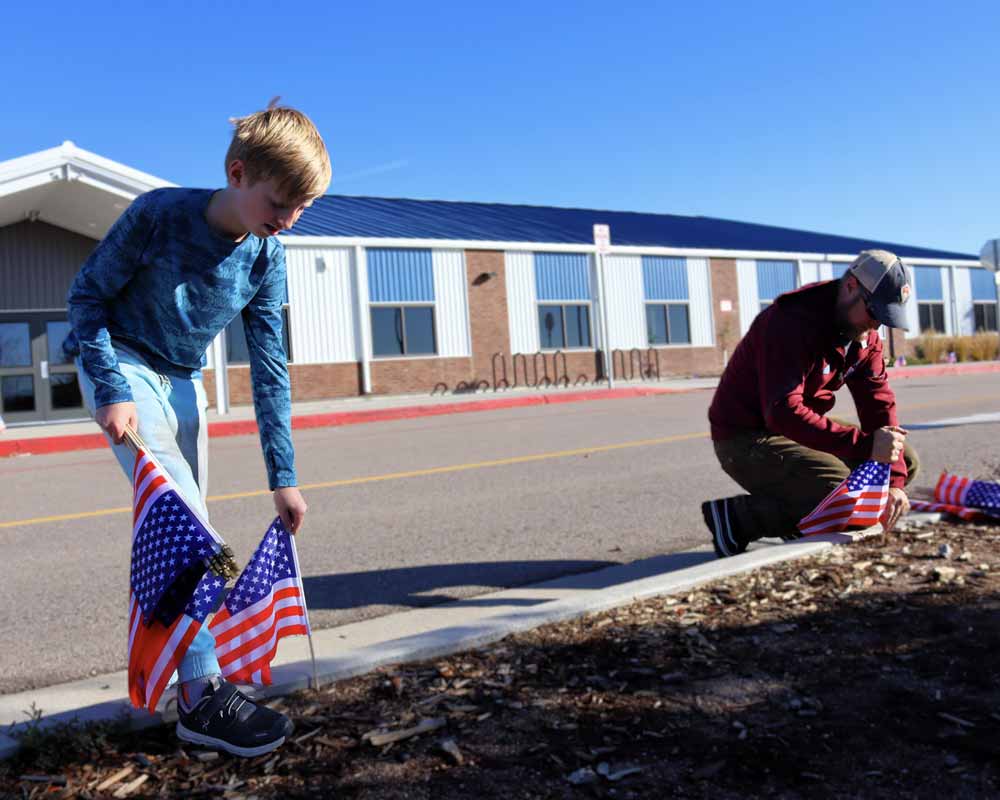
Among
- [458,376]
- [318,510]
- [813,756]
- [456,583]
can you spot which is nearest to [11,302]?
[458,376]

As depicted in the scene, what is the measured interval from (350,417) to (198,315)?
566 inches

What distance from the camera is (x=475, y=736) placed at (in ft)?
8.36

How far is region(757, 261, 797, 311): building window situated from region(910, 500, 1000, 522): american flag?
2869 centimetres

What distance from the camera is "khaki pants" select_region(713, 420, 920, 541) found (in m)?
4.54

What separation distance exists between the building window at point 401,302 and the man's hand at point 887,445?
69.9 ft

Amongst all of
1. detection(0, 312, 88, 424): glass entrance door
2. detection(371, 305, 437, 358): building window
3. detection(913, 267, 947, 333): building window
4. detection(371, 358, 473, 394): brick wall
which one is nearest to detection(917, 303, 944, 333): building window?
detection(913, 267, 947, 333): building window

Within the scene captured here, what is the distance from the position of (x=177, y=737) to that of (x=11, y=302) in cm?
1966

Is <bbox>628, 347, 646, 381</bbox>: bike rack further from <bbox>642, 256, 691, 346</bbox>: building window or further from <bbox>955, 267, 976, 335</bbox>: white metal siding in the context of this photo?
<bbox>955, 267, 976, 335</bbox>: white metal siding

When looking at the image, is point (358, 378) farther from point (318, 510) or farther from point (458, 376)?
point (318, 510)

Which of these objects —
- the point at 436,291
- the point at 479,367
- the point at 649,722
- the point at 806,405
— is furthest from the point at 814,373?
the point at 479,367

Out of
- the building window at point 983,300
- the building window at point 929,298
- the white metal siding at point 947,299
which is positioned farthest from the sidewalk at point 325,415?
the building window at point 983,300

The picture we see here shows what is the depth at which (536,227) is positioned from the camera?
31.6 meters

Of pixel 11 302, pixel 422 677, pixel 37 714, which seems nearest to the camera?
pixel 37 714

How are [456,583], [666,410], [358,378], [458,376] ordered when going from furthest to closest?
[458,376] → [358,378] → [666,410] → [456,583]
